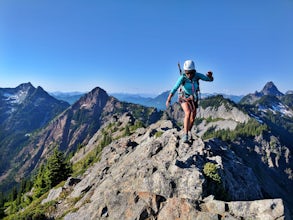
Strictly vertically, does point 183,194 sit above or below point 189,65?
below

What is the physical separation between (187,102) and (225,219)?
305 inches

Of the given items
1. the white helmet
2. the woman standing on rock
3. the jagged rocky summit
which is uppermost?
the white helmet

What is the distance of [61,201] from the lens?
35.8 m

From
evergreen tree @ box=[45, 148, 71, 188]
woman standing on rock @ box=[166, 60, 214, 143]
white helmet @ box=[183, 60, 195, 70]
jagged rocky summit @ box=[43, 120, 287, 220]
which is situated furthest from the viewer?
evergreen tree @ box=[45, 148, 71, 188]

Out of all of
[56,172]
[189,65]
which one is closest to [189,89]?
[189,65]

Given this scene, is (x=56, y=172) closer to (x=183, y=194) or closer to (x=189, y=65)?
(x=183, y=194)

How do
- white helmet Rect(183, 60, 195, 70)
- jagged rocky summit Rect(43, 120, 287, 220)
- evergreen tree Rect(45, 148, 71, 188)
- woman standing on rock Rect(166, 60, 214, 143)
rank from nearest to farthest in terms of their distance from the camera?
white helmet Rect(183, 60, 195, 70)
woman standing on rock Rect(166, 60, 214, 143)
jagged rocky summit Rect(43, 120, 287, 220)
evergreen tree Rect(45, 148, 71, 188)

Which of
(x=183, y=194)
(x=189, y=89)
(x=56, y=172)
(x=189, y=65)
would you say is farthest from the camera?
(x=56, y=172)

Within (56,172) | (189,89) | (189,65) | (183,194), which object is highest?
(189,65)

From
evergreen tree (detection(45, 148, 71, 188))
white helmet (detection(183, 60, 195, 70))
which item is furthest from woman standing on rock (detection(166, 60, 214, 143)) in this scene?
evergreen tree (detection(45, 148, 71, 188))

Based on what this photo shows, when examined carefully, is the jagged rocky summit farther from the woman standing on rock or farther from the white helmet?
the white helmet

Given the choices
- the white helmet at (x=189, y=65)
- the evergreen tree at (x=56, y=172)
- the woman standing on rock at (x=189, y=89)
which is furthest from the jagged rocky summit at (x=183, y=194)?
the evergreen tree at (x=56, y=172)

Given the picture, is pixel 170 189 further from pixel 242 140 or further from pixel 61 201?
pixel 242 140

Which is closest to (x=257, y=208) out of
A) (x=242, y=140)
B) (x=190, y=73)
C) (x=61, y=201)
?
(x=190, y=73)
